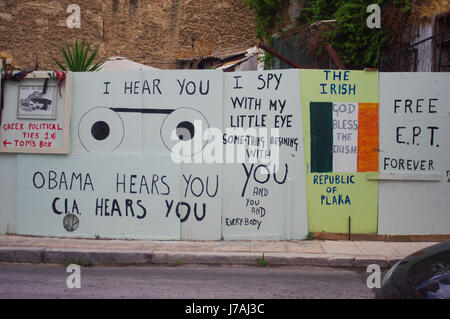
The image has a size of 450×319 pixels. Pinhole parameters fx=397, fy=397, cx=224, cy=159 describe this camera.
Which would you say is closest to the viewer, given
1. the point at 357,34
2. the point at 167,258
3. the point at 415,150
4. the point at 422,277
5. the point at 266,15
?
the point at 422,277

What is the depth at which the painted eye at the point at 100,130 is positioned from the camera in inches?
277

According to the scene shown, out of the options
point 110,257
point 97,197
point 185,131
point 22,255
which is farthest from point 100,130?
point 22,255

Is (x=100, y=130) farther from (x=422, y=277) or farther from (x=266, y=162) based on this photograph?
(x=422, y=277)

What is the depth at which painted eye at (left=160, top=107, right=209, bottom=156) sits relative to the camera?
22.6ft

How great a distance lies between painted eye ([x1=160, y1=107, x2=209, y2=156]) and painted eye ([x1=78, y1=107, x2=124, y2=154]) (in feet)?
2.84

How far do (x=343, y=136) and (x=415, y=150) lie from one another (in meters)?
1.24

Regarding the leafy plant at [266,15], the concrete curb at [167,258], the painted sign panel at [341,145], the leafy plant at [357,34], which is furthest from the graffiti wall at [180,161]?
the leafy plant at [266,15]

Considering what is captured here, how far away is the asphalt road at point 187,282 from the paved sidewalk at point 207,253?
151mm

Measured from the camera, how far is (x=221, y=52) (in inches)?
601

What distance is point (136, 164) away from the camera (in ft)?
22.8

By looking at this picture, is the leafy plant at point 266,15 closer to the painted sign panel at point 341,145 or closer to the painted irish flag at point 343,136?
the painted sign panel at point 341,145
